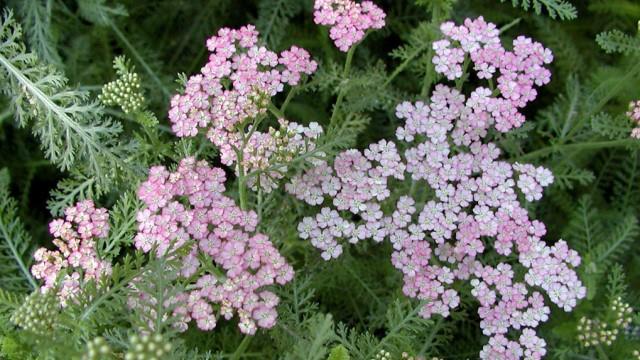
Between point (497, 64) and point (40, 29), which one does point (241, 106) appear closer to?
point (497, 64)

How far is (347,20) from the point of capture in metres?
2.92

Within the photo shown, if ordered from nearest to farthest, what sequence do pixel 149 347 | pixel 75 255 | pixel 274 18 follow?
pixel 149 347
pixel 75 255
pixel 274 18

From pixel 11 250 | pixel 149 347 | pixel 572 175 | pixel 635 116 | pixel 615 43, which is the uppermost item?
pixel 615 43

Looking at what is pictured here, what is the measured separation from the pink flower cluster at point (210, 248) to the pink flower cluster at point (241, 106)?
18 centimetres

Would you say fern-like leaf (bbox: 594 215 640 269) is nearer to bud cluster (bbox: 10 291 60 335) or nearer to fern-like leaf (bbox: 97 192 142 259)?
fern-like leaf (bbox: 97 192 142 259)

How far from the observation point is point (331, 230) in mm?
2879

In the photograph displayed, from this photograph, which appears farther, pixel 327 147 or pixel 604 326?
pixel 604 326

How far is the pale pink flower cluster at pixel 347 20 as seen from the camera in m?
2.92

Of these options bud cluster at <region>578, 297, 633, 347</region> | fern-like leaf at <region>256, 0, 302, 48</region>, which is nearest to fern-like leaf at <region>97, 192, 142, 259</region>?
fern-like leaf at <region>256, 0, 302, 48</region>

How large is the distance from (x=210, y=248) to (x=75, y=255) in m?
0.52

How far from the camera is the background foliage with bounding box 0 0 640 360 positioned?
282cm

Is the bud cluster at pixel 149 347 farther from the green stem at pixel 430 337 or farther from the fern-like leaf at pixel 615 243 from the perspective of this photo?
the fern-like leaf at pixel 615 243

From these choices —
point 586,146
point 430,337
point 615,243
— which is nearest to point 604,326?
point 615,243

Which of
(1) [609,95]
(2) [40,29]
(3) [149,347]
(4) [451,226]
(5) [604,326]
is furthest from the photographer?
(2) [40,29]
